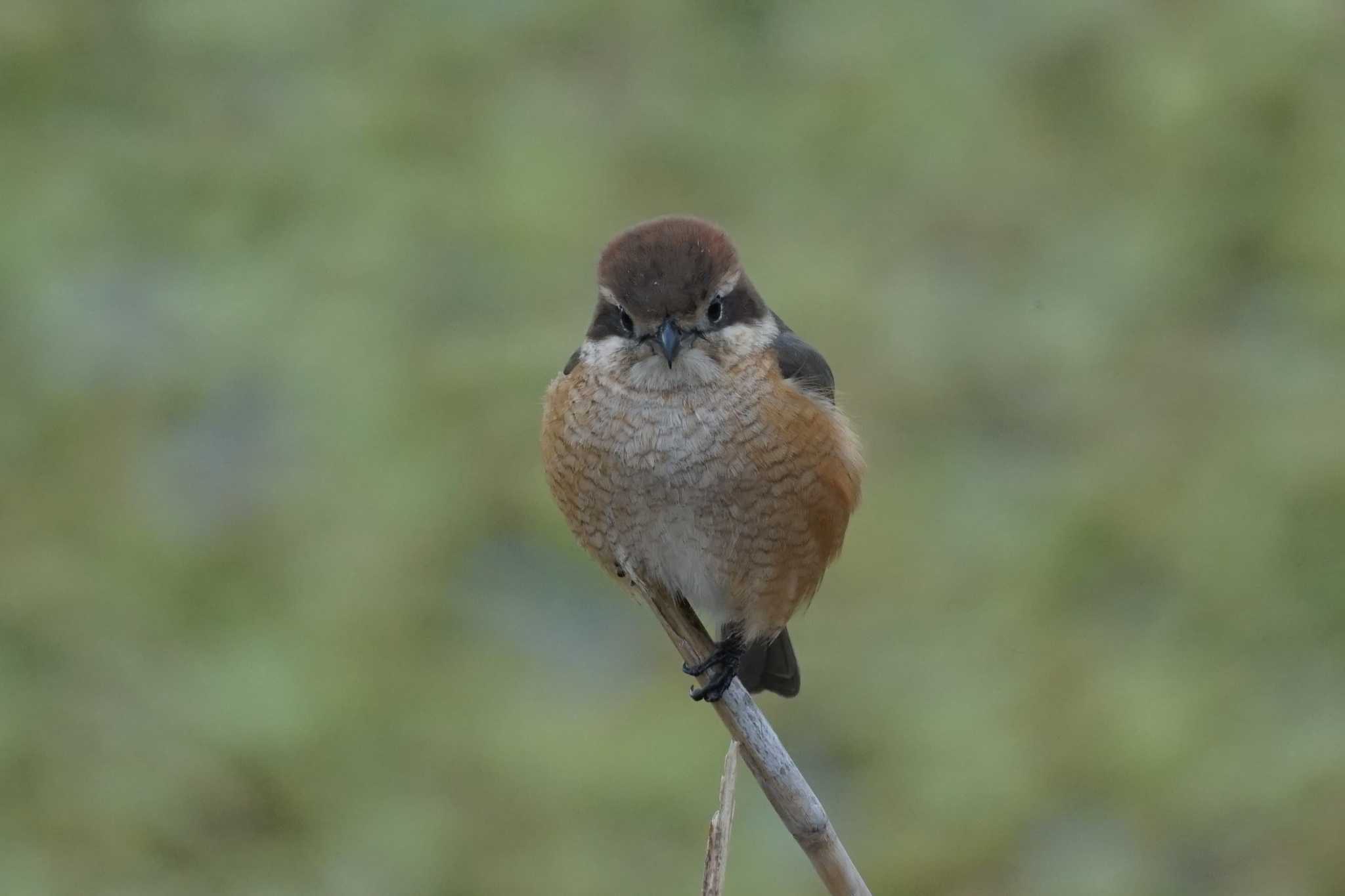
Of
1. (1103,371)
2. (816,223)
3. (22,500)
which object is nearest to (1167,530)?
(1103,371)

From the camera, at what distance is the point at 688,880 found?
4.75m

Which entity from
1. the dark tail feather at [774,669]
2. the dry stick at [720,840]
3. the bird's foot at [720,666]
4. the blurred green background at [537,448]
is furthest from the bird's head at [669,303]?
the blurred green background at [537,448]

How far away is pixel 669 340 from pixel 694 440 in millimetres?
206

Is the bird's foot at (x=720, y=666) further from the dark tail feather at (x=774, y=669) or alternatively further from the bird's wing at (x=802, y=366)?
the bird's wing at (x=802, y=366)

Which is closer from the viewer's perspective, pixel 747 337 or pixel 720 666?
pixel 720 666

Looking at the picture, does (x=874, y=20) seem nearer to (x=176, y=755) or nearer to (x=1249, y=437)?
(x=1249, y=437)

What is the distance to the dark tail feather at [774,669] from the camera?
13.3 feet

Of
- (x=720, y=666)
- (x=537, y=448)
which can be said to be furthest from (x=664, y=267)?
(x=537, y=448)

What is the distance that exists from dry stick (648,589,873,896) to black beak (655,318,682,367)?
796 millimetres

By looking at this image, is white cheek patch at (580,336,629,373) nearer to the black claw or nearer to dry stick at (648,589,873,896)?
the black claw

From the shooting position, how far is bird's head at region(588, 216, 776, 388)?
358 centimetres

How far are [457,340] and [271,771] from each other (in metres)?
1.71

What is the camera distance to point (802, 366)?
373cm

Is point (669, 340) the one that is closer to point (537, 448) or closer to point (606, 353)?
point (606, 353)
